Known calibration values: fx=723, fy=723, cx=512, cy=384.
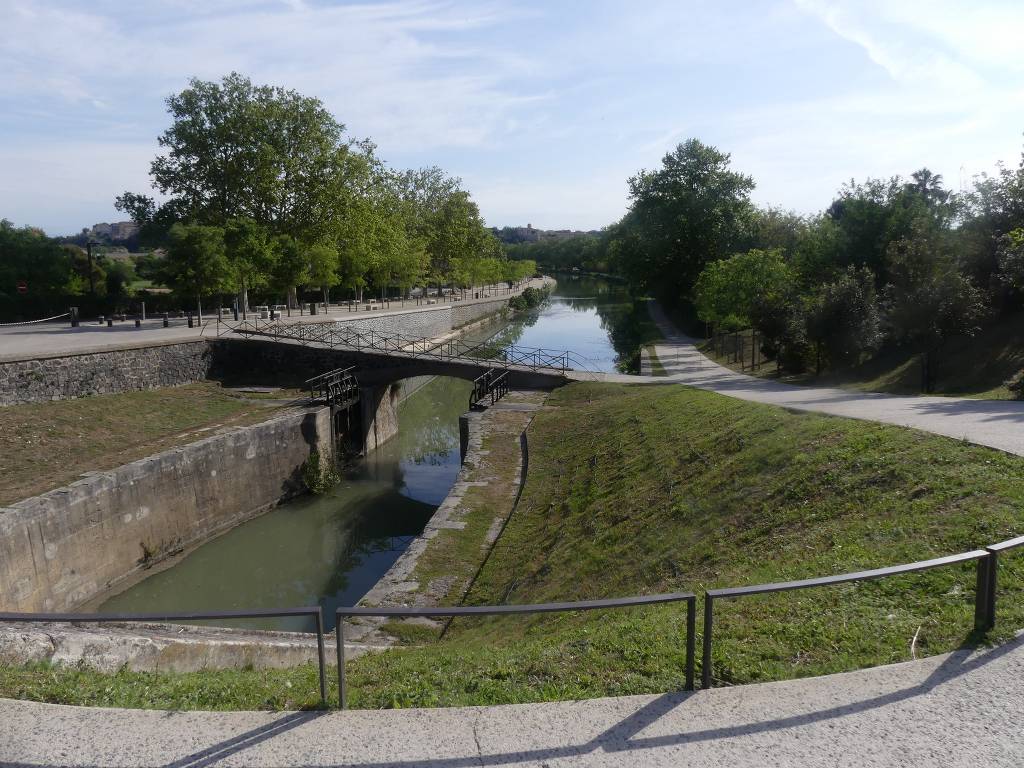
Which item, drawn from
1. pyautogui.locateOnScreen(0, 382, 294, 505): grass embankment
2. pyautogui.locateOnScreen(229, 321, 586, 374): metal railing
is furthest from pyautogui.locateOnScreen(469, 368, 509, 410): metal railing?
pyautogui.locateOnScreen(0, 382, 294, 505): grass embankment

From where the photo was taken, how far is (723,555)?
8953 millimetres

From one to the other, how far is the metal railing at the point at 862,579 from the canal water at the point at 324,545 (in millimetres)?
10012

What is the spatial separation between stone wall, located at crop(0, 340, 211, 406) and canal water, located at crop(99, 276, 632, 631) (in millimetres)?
6957

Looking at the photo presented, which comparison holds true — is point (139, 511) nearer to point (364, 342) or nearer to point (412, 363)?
point (412, 363)

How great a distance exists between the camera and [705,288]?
33.5 meters

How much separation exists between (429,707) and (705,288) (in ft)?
102

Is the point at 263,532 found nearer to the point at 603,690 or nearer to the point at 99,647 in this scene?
the point at 99,647

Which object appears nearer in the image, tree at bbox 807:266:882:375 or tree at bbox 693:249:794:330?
tree at bbox 807:266:882:375

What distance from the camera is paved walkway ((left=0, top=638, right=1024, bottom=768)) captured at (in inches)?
147

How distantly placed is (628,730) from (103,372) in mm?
22790

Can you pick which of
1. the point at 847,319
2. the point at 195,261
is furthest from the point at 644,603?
the point at 195,261

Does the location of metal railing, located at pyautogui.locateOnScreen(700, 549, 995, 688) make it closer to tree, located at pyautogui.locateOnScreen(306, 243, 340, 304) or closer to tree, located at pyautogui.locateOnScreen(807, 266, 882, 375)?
tree, located at pyautogui.locateOnScreen(807, 266, 882, 375)

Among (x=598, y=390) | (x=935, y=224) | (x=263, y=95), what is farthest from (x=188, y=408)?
(x=935, y=224)

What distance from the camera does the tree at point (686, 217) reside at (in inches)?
1972
